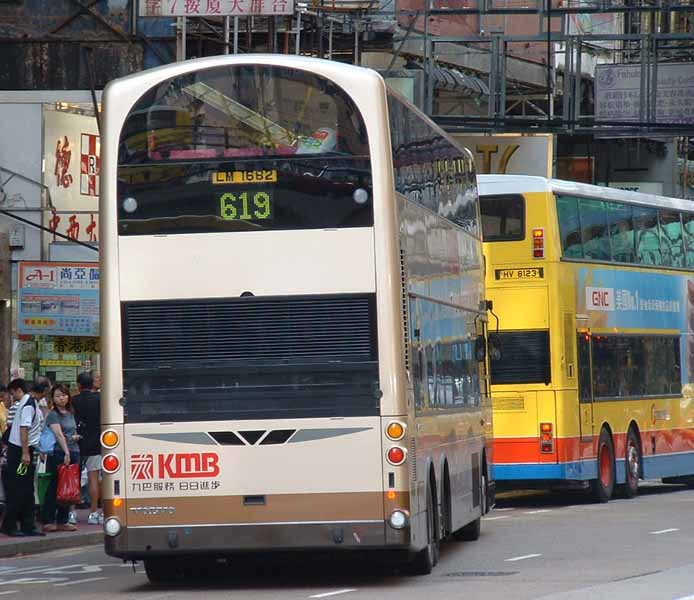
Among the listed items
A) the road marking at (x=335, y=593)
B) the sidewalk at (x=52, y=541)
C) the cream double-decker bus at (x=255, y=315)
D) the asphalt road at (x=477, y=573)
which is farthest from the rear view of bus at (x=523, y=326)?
the road marking at (x=335, y=593)

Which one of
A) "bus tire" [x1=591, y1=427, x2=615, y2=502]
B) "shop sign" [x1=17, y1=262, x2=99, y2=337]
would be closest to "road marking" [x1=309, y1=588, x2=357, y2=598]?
"bus tire" [x1=591, y1=427, x2=615, y2=502]

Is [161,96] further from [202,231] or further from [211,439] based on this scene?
[211,439]

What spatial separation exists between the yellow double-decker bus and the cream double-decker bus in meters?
10.6

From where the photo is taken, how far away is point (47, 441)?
2134 cm

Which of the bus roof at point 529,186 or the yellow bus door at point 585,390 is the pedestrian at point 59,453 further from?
the yellow bus door at point 585,390

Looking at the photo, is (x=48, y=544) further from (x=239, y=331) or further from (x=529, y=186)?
(x=529, y=186)

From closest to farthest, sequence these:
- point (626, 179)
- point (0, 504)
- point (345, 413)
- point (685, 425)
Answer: point (345, 413) → point (0, 504) → point (685, 425) → point (626, 179)

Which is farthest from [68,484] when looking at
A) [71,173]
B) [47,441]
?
[71,173]

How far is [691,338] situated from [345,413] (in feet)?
55.5

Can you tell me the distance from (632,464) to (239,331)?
14765mm

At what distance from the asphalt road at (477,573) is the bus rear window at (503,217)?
4.84 metres

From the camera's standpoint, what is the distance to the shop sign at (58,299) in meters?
29.1

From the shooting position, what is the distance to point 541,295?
983 inches

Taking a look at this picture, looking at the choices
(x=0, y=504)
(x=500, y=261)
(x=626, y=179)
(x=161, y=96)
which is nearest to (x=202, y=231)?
(x=161, y=96)
